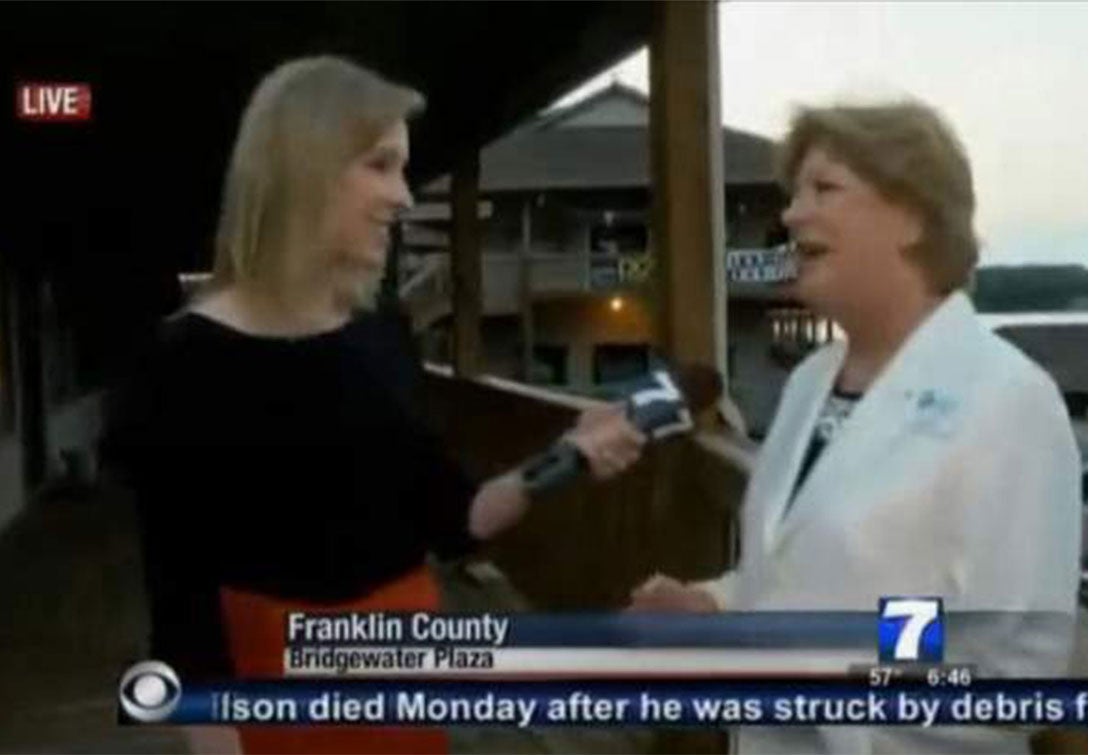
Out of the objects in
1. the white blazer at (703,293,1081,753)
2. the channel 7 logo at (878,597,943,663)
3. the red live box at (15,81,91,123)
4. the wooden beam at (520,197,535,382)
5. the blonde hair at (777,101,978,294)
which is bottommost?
the channel 7 logo at (878,597,943,663)

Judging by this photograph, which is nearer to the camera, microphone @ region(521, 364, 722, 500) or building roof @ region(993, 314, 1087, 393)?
building roof @ region(993, 314, 1087, 393)

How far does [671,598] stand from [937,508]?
0.35m

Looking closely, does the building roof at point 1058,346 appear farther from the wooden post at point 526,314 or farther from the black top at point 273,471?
the black top at point 273,471

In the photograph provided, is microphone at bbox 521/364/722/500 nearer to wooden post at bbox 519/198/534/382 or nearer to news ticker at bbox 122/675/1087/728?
wooden post at bbox 519/198/534/382

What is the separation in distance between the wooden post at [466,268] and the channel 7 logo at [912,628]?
58cm

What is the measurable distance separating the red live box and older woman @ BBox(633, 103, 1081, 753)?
0.86 metres

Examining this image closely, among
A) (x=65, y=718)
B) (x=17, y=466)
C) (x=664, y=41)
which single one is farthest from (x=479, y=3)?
(x=65, y=718)

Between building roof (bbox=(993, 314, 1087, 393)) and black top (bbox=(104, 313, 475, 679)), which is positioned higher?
building roof (bbox=(993, 314, 1087, 393))

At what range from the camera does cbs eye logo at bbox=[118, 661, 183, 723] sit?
3.80m

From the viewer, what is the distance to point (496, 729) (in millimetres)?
3832

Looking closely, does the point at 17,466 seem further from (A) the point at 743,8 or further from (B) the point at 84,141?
(A) the point at 743,8

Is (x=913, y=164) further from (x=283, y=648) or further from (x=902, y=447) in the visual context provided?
(x=283, y=648)

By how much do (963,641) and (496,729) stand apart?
0.57 metres

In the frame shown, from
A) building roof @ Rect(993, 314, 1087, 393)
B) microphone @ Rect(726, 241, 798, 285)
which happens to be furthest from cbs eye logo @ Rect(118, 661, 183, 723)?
building roof @ Rect(993, 314, 1087, 393)
